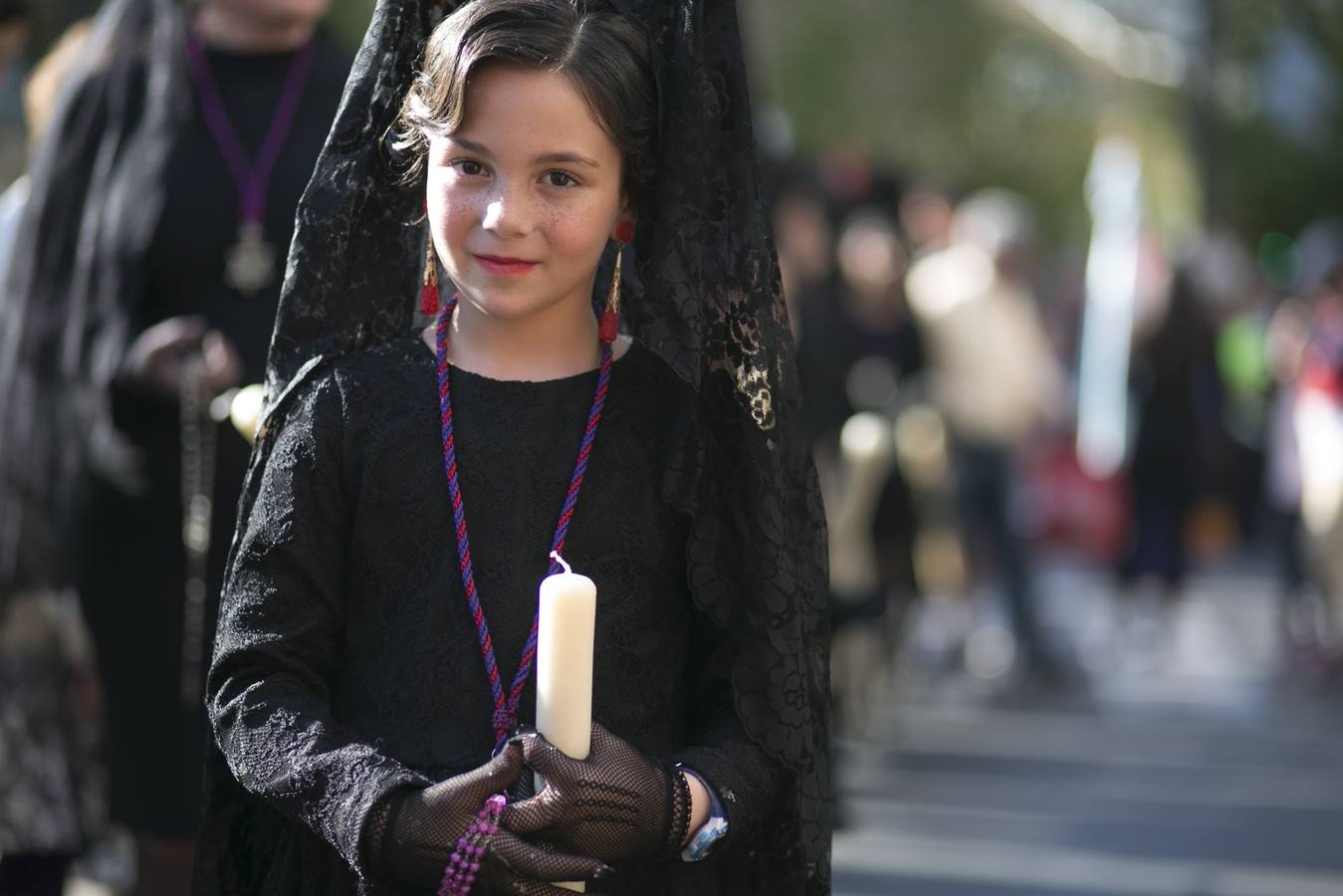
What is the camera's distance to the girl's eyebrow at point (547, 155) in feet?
8.74

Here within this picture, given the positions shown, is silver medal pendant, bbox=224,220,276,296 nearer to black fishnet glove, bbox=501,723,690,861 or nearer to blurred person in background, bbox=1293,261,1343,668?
black fishnet glove, bbox=501,723,690,861

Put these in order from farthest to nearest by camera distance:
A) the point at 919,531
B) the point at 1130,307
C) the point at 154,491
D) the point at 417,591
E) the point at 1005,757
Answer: the point at 1130,307
the point at 919,531
the point at 1005,757
the point at 154,491
the point at 417,591

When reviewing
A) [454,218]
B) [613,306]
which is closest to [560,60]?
[454,218]

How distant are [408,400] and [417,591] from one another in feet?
0.75

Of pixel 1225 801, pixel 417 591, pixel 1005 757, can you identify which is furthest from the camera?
pixel 1005 757

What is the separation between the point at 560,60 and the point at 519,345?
1.15 ft

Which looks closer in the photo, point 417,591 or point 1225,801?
point 417,591

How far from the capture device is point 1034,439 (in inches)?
611

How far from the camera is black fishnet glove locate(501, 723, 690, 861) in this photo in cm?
247

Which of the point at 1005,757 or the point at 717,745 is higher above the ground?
the point at 717,745

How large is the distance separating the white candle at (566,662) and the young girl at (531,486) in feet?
0.18

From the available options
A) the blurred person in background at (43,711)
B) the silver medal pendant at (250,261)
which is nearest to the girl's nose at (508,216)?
the silver medal pendant at (250,261)

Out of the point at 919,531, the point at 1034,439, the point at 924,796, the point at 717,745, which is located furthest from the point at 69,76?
the point at 1034,439

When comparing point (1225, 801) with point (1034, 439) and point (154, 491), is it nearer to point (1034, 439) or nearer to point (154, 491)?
point (154, 491)
